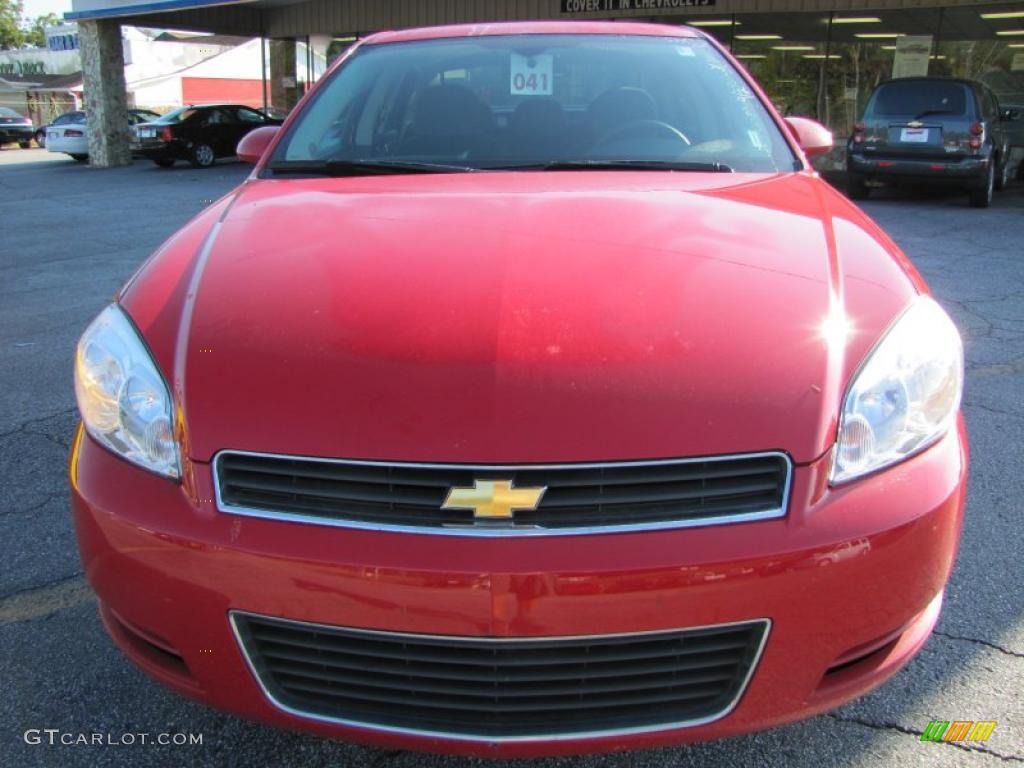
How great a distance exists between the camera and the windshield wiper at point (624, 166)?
252 centimetres

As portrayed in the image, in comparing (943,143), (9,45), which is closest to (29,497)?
(943,143)

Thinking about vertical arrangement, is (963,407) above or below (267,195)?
below

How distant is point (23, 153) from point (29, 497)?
2855 cm

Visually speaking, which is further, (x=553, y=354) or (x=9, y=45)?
(x=9, y=45)

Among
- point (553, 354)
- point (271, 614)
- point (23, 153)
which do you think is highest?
point (553, 354)

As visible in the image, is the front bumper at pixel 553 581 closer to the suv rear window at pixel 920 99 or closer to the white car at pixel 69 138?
the suv rear window at pixel 920 99

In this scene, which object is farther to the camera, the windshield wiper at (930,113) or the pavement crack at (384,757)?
the windshield wiper at (930,113)

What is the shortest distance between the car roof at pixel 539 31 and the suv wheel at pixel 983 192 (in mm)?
9385

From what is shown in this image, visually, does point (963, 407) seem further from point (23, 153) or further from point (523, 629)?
point (23, 153)

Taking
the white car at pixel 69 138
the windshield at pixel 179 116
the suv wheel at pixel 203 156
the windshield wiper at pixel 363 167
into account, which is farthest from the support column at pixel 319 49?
the windshield wiper at pixel 363 167

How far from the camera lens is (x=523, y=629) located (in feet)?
4.66

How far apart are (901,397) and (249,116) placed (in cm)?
2279
